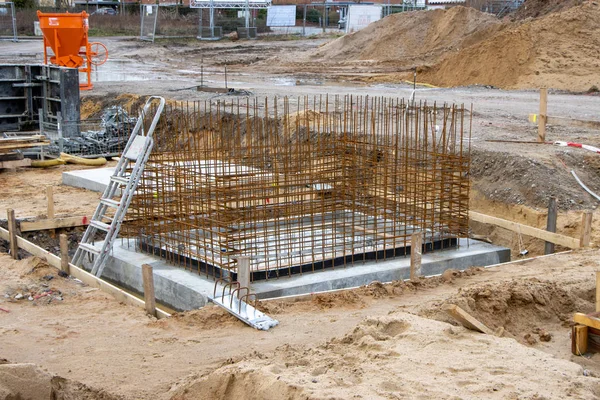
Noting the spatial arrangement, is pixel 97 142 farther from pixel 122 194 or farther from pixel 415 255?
pixel 415 255

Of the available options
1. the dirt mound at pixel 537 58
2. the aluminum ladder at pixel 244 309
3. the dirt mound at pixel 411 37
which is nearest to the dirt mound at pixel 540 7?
the dirt mound at pixel 411 37

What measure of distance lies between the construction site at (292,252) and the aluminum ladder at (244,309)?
0.09 feet

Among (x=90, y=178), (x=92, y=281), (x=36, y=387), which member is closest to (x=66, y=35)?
(x=90, y=178)

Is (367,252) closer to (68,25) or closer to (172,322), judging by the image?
(172,322)

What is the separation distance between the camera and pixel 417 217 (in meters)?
10.9

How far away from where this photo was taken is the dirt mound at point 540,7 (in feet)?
109

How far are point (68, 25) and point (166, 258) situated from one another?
12.5 metres

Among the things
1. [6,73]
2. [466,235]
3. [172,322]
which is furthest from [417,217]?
[6,73]

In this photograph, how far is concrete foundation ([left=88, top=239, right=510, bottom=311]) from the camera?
8898 mm

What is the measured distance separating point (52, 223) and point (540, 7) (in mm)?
29492

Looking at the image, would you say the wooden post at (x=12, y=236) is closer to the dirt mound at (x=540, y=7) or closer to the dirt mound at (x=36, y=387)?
the dirt mound at (x=36, y=387)

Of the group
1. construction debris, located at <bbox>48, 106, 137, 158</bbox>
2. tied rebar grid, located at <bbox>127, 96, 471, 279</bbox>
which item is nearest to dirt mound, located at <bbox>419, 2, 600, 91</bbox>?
construction debris, located at <bbox>48, 106, 137, 158</bbox>

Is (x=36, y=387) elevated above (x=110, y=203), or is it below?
below

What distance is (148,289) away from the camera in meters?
7.82
